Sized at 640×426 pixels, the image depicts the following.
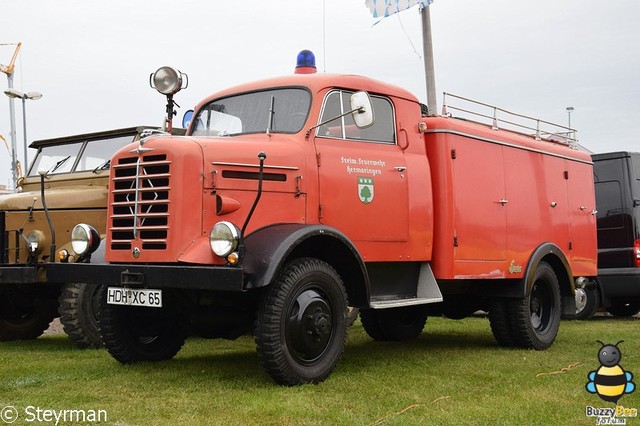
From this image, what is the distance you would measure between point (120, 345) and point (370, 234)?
2.32 m

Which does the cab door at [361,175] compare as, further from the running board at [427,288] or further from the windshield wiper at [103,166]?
the windshield wiper at [103,166]

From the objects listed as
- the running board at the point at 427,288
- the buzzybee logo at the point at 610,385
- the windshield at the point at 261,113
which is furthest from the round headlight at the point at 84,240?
the buzzybee logo at the point at 610,385

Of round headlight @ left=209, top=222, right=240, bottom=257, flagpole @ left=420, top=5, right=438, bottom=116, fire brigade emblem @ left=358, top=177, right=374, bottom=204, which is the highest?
flagpole @ left=420, top=5, right=438, bottom=116

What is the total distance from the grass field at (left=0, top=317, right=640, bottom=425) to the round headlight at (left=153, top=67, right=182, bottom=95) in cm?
246

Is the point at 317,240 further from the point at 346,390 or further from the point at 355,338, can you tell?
the point at 355,338

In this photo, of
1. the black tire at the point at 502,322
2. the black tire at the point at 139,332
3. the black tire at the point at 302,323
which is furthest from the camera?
the black tire at the point at 502,322

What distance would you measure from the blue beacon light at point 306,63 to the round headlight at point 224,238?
219 centimetres

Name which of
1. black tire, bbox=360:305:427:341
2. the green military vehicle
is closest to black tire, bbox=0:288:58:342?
the green military vehicle

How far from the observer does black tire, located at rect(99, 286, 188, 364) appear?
6461 mm

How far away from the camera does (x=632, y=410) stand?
4848 mm

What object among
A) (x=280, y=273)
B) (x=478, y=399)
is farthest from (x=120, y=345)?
(x=478, y=399)

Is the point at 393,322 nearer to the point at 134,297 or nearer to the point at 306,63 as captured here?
the point at 306,63

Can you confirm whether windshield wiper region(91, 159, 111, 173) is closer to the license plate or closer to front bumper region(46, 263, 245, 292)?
front bumper region(46, 263, 245, 292)

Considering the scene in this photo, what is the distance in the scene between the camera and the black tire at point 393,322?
8.85 meters
